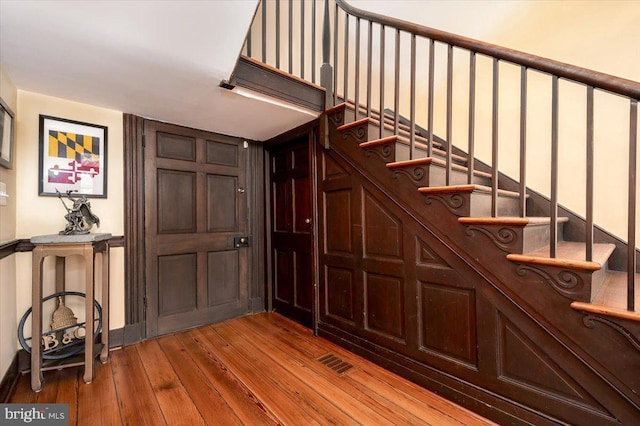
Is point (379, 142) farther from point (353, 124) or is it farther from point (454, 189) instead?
point (454, 189)

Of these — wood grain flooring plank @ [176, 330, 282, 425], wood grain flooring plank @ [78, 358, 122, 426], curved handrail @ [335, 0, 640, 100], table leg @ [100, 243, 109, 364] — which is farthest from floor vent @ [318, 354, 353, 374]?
curved handrail @ [335, 0, 640, 100]

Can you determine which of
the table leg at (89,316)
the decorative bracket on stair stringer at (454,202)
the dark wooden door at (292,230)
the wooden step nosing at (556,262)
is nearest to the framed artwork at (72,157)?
the table leg at (89,316)

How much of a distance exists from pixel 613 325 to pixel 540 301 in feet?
0.80

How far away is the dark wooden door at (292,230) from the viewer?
2.77 meters

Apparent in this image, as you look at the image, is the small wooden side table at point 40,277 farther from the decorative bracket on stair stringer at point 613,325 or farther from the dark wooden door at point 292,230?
the decorative bracket on stair stringer at point 613,325

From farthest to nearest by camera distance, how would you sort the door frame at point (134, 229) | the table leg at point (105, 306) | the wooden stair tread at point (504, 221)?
the door frame at point (134, 229) < the table leg at point (105, 306) < the wooden stair tread at point (504, 221)

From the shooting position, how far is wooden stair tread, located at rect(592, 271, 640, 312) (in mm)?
1213

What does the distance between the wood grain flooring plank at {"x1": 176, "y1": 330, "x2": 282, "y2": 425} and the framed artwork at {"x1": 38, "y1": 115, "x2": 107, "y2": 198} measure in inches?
57.8

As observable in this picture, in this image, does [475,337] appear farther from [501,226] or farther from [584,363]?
[501,226]

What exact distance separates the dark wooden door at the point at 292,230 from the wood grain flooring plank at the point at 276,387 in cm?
67

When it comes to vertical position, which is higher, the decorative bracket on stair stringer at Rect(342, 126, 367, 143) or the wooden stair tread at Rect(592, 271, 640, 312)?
the decorative bracket on stair stringer at Rect(342, 126, 367, 143)

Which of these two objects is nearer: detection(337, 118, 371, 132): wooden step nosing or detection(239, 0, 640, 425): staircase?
detection(239, 0, 640, 425): staircase

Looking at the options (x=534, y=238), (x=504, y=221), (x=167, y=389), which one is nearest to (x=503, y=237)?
(x=504, y=221)

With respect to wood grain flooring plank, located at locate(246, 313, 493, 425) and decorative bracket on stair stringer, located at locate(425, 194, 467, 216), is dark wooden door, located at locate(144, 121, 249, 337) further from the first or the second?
decorative bracket on stair stringer, located at locate(425, 194, 467, 216)
